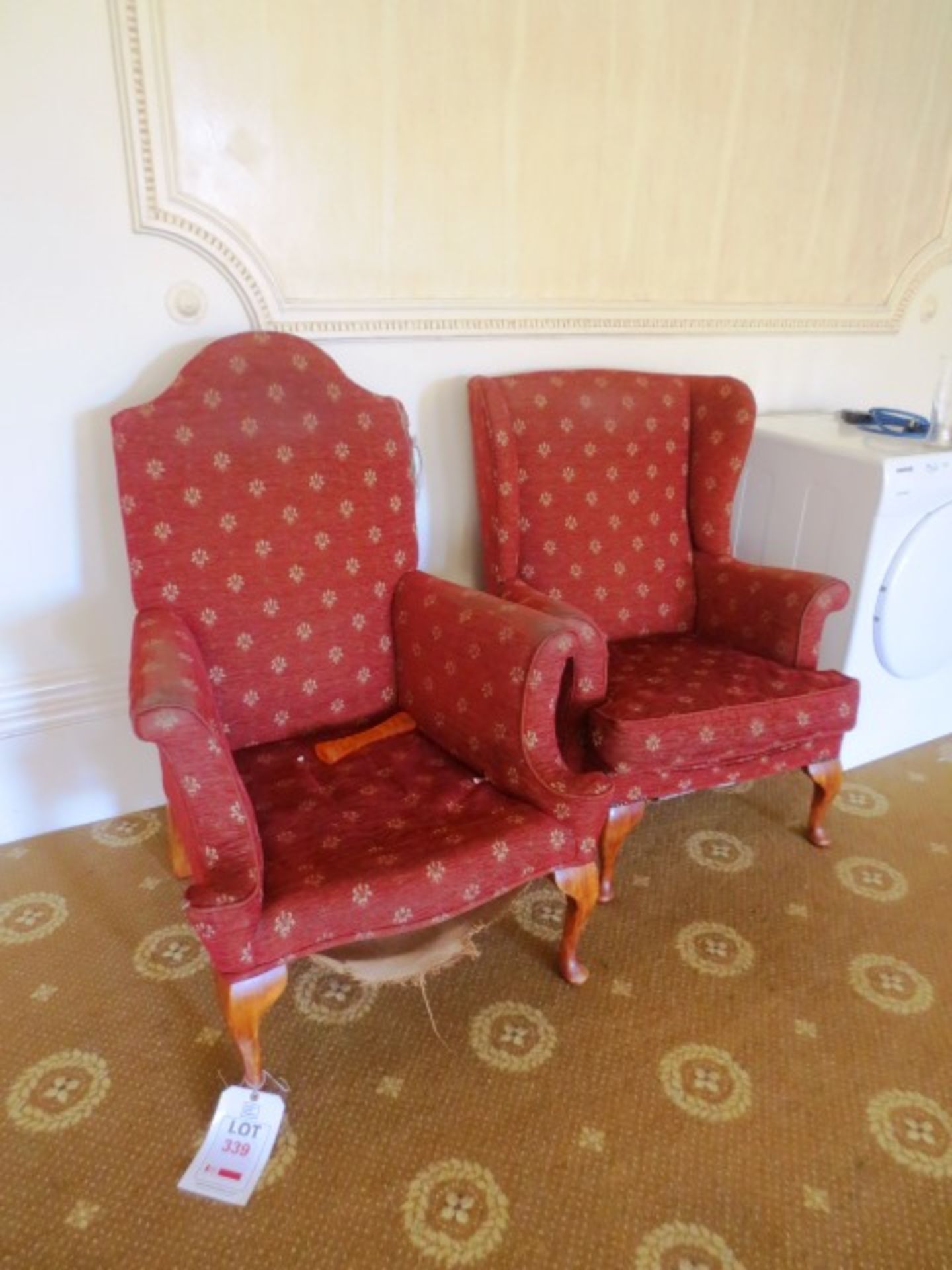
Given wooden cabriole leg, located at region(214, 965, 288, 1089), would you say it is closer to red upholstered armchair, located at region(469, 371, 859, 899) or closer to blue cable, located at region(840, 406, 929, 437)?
red upholstered armchair, located at region(469, 371, 859, 899)

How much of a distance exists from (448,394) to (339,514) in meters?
0.54

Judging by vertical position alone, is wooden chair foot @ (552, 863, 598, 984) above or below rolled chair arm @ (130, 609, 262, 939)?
below

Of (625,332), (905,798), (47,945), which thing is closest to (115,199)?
(625,332)

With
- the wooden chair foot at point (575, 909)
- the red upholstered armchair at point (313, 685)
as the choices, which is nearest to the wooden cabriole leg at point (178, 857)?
the red upholstered armchair at point (313, 685)

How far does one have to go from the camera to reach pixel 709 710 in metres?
1.57

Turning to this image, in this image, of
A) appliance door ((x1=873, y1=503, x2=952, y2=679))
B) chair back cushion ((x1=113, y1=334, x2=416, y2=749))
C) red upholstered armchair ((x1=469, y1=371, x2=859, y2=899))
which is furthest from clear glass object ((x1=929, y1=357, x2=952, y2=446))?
chair back cushion ((x1=113, y1=334, x2=416, y2=749))

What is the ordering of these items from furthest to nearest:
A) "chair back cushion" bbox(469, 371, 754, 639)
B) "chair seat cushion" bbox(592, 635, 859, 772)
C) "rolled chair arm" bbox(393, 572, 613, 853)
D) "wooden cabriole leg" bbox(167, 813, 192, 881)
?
"chair back cushion" bbox(469, 371, 754, 639)
"wooden cabriole leg" bbox(167, 813, 192, 881)
"chair seat cushion" bbox(592, 635, 859, 772)
"rolled chair arm" bbox(393, 572, 613, 853)

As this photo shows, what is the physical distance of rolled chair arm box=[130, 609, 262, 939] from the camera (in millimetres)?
1049

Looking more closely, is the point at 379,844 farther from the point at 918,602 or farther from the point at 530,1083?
the point at 918,602

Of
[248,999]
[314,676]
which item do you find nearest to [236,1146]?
[248,999]

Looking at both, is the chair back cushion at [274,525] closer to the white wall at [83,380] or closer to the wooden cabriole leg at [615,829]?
the white wall at [83,380]

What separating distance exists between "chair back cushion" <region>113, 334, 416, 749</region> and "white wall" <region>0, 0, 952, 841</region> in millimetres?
246

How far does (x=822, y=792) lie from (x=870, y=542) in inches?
23.0

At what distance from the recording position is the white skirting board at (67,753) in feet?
5.72
